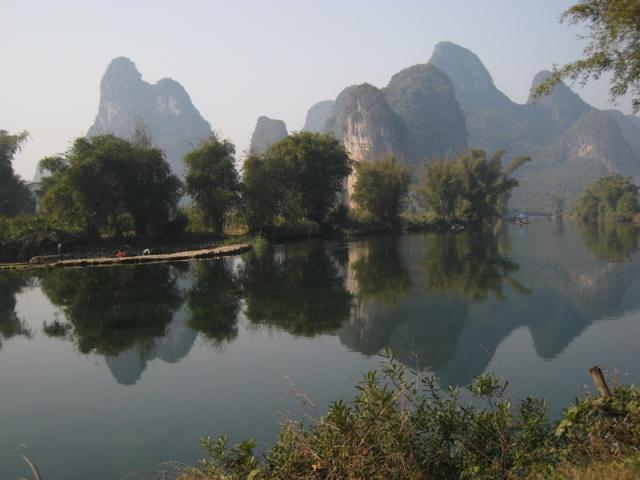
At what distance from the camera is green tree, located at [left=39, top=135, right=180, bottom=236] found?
118ft

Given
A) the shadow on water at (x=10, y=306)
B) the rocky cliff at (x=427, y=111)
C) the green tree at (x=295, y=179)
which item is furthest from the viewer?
the rocky cliff at (x=427, y=111)

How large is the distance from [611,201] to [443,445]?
8811 centimetres

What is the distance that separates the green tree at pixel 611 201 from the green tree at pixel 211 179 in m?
58.9

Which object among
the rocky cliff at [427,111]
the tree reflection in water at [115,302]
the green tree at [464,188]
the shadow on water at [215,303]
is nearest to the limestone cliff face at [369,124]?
the rocky cliff at [427,111]

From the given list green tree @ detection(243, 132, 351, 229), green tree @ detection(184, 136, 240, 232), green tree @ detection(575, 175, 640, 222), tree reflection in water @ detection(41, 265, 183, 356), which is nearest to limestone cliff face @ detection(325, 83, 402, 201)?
green tree @ detection(575, 175, 640, 222)

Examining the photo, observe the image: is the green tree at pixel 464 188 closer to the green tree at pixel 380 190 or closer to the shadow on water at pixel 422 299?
the green tree at pixel 380 190

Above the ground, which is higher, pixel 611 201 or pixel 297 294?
pixel 611 201

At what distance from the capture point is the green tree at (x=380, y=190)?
5962 centimetres

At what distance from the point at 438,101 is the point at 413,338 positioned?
186852 millimetres

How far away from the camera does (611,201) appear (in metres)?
81.7

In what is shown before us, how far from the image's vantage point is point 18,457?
7148mm

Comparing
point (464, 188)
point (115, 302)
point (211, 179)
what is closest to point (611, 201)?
point (464, 188)

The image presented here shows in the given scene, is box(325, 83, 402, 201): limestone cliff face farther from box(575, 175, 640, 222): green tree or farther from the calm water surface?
the calm water surface

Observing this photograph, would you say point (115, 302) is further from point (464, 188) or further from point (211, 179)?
point (464, 188)
